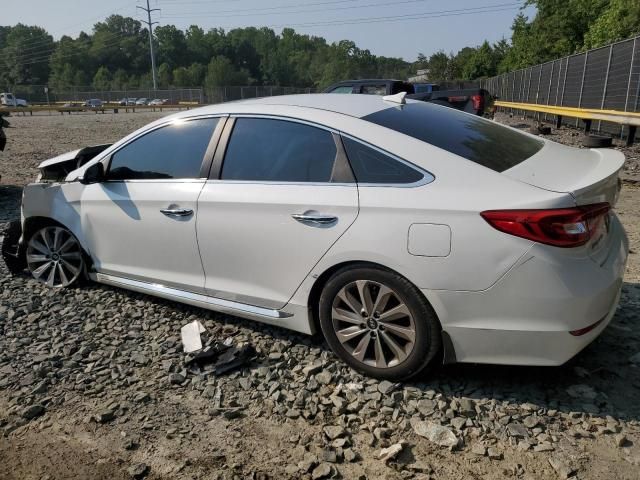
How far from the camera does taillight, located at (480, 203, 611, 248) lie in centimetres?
260

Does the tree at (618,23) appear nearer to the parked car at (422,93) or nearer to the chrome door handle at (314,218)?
the parked car at (422,93)

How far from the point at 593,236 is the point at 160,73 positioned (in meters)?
123

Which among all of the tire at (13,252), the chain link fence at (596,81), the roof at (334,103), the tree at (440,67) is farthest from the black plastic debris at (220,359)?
the tree at (440,67)

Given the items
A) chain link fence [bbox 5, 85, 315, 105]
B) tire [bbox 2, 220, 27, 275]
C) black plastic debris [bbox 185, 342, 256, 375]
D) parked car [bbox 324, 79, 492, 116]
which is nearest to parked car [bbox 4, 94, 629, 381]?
black plastic debris [bbox 185, 342, 256, 375]

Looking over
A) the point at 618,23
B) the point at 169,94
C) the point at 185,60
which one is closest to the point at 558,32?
the point at 618,23

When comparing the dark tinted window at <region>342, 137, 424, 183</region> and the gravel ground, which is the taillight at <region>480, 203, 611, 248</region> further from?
the gravel ground

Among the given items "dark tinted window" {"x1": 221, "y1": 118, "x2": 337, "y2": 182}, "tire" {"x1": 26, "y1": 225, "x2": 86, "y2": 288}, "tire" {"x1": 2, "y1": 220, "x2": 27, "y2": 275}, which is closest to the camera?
"dark tinted window" {"x1": 221, "y1": 118, "x2": 337, "y2": 182}

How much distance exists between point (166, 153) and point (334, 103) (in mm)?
1326

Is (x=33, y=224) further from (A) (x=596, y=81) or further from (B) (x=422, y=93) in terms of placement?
(A) (x=596, y=81)

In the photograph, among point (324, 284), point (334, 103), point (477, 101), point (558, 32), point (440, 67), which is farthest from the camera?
point (440, 67)

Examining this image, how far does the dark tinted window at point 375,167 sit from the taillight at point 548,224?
1.73ft

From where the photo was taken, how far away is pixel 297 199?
326 centimetres

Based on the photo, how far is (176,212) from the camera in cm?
378

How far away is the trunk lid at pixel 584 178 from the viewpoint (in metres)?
2.72
